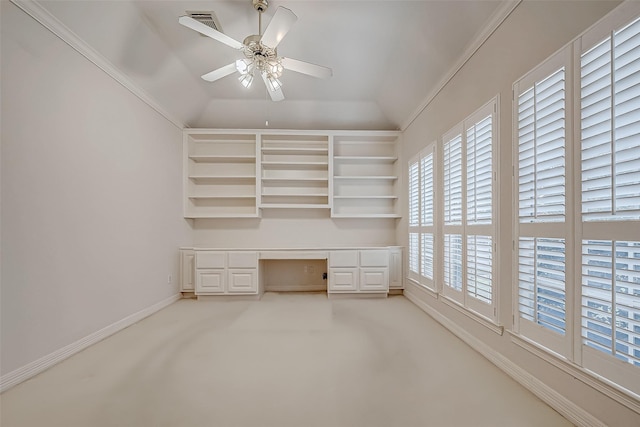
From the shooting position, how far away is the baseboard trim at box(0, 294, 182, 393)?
179 cm

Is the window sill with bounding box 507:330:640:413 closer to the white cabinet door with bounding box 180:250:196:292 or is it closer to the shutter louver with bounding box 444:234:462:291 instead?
the shutter louver with bounding box 444:234:462:291

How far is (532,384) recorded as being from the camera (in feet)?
5.58

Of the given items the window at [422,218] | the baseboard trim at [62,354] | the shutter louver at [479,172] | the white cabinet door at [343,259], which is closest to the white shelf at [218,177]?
the white cabinet door at [343,259]

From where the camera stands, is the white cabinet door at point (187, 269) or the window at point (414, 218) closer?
the window at point (414, 218)

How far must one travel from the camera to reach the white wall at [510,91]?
1373 mm

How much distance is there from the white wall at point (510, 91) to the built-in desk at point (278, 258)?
1.29 m

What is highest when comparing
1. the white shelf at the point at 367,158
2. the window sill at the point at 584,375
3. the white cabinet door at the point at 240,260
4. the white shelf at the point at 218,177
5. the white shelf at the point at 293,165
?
the white shelf at the point at 367,158

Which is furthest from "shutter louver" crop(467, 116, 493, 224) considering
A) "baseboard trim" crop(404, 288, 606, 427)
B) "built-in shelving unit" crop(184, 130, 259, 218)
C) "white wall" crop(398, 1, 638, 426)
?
"built-in shelving unit" crop(184, 130, 259, 218)

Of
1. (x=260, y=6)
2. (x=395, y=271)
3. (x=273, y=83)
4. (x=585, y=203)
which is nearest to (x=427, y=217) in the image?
(x=395, y=271)

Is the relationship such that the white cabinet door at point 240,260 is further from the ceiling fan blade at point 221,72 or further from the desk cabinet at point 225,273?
the ceiling fan blade at point 221,72

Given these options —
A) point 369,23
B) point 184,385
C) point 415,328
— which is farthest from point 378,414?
point 369,23

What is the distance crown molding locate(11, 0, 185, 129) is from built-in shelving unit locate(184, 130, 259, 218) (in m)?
1.20

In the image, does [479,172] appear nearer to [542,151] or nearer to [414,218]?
[542,151]

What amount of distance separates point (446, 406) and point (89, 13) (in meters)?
3.88
